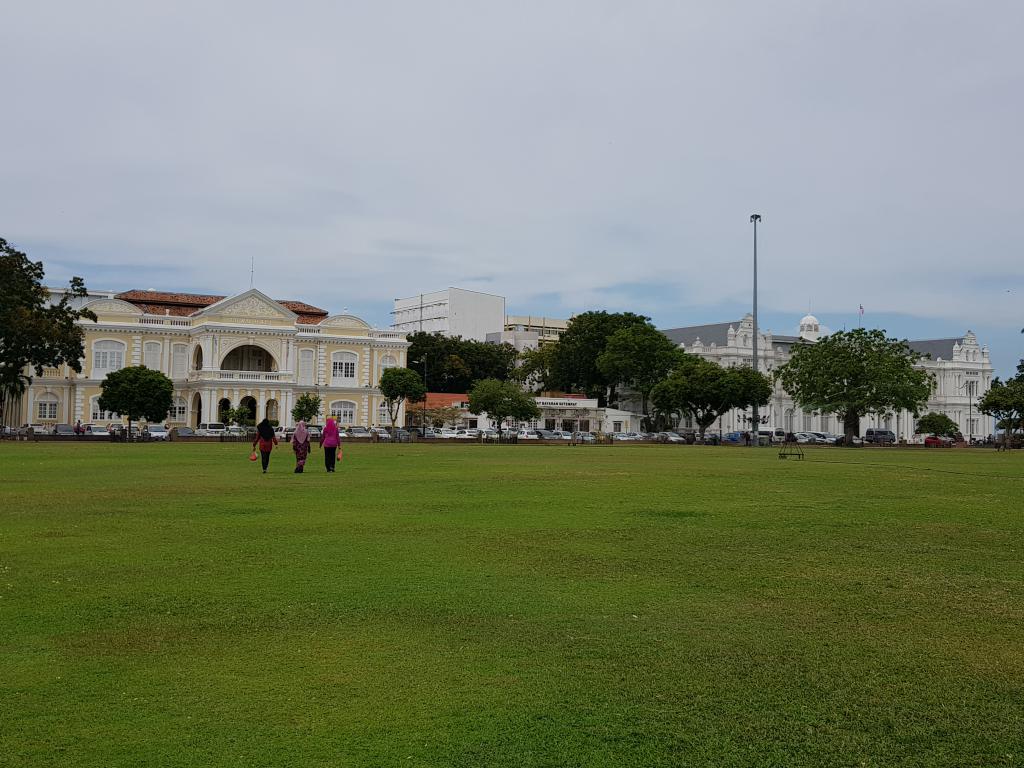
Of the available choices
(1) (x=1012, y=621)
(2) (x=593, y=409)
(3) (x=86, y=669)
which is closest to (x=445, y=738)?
(3) (x=86, y=669)

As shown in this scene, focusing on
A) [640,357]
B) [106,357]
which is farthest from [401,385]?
[640,357]

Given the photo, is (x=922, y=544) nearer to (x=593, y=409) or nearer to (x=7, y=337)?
(x=7, y=337)

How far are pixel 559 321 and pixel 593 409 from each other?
181 ft

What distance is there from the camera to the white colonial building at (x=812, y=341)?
360 feet

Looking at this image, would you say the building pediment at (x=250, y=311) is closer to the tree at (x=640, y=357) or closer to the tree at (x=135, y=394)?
the tree at (x=135, y=394)

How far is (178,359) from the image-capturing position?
264 feet

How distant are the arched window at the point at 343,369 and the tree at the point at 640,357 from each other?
79.7ft

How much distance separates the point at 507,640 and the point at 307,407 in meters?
71.2

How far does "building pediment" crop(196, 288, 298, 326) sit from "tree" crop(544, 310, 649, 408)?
3024 cm

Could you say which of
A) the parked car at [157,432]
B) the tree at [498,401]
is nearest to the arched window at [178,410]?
the parked car at [157,432]

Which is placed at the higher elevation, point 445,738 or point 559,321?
point 559,321

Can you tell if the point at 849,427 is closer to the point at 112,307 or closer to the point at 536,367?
the point at 536,367

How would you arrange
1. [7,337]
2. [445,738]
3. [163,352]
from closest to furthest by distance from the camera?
[445,738], [7,337], [163,352]

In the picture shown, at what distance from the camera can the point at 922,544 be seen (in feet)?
40.2
